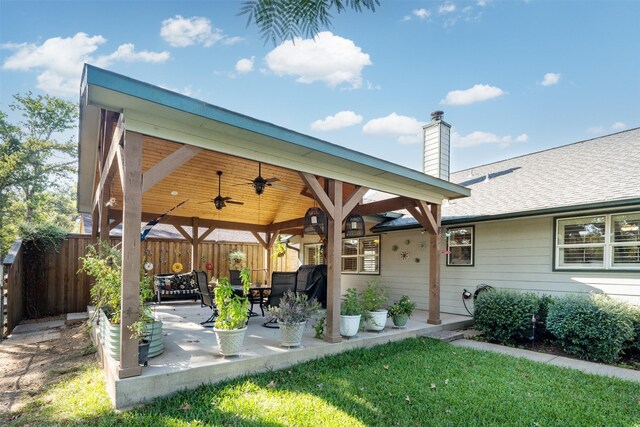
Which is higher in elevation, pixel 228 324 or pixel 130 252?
pixel 130 252

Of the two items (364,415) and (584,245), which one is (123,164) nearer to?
(364,415)

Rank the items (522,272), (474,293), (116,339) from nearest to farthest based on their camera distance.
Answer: (116,339) < (522,272) < (474,293)

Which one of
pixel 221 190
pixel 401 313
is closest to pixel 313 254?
pixel 221 190

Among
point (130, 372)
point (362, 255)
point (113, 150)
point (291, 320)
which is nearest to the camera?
point (130, 372)

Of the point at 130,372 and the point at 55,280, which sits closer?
the point at 130,372

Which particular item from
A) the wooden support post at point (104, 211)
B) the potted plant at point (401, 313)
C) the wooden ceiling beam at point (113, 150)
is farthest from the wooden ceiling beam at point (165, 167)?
the potted plant at point (401, 313)

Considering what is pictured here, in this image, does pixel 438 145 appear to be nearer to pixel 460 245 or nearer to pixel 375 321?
pixel 460 245

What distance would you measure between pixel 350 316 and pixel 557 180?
5.10 metres

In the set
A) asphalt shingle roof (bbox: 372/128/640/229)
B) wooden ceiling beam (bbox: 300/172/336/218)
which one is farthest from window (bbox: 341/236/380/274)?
wooden ceiling beam (bbox: 300/172/336/218)

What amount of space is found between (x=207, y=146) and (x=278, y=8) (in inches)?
101

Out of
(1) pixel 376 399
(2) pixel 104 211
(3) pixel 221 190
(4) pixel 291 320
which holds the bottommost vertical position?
(1) pixel 376 399

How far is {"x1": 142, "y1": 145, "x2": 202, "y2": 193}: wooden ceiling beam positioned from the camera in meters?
3.50

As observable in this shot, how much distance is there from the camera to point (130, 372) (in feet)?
10.9

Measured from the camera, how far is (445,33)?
3.75 m
